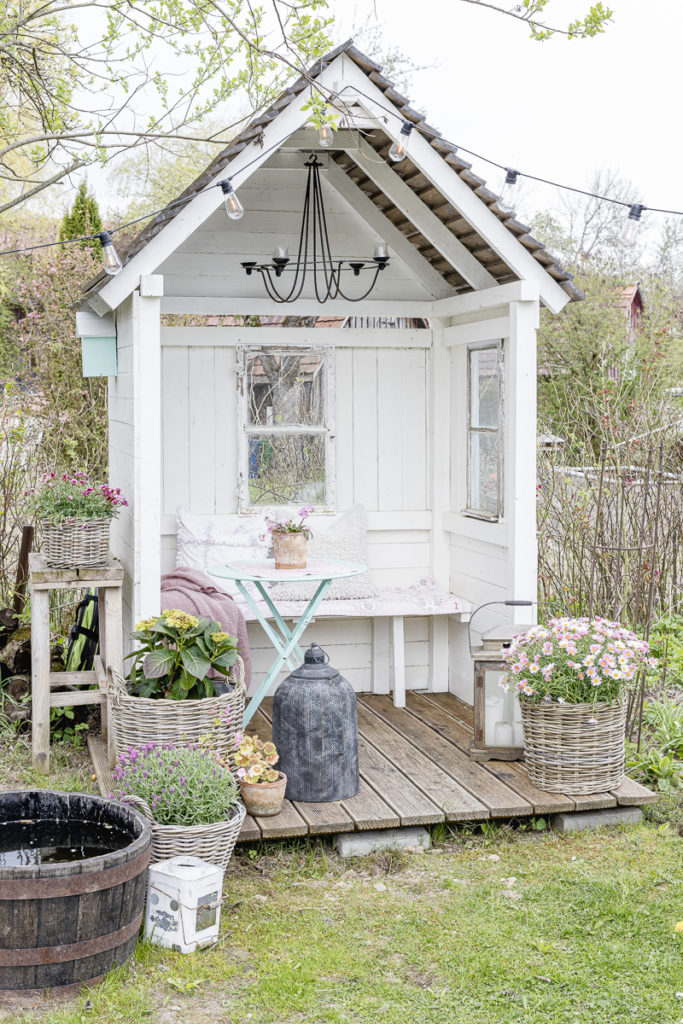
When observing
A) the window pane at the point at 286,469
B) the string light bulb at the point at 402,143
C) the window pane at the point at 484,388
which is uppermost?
the string light bulb at the point at 402,143

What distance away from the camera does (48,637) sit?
18.1 ft

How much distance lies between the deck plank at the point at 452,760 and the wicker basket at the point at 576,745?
0.72 ft

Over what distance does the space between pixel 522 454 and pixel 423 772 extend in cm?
169

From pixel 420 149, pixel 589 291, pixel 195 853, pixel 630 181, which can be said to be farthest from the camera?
pixel 630 181

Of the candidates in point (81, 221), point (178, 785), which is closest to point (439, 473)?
point (178, 785)

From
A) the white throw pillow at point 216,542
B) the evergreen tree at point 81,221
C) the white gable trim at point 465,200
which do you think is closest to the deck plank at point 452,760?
the white throw pillow at point 216,542

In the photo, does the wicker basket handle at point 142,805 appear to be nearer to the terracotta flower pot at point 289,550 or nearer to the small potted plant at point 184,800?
the small potted plant at point 184,800

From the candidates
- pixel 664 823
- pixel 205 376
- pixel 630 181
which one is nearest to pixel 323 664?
pixel 664 823

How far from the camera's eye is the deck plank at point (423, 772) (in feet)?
15.8

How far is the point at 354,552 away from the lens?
6.70 metres

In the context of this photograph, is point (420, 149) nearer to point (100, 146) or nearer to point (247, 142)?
point (247, 142)

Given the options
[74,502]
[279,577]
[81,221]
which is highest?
[81,221]

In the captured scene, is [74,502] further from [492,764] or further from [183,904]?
[492,764]

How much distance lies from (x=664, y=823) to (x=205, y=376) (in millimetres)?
3568
